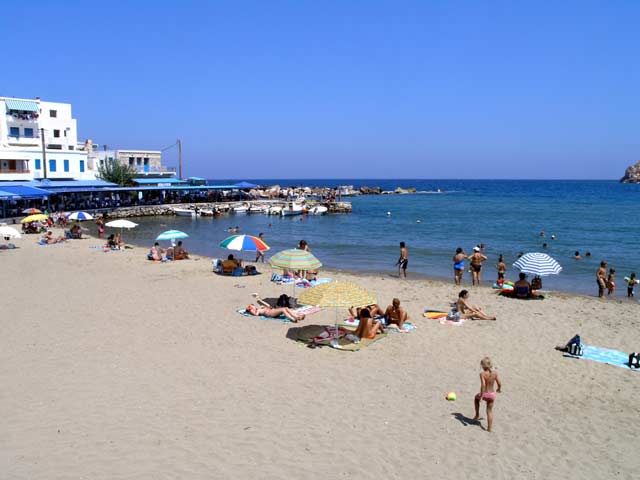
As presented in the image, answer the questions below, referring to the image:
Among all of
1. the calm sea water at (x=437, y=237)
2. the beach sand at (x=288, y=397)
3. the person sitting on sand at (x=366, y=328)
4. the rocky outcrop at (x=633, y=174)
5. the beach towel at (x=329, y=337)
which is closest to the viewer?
the beach sand at (x=288, y=397)

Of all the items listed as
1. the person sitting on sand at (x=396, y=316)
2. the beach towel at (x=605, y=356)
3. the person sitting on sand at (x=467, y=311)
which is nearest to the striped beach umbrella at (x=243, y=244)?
the person sitting on sand at (x=396, y=316)

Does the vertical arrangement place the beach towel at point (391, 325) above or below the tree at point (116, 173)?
below

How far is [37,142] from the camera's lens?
5081 centimetres

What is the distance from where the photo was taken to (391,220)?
171 feet

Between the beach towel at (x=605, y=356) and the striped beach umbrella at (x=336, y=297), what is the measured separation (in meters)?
4.35

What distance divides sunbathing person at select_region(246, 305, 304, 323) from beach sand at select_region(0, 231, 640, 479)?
31cm

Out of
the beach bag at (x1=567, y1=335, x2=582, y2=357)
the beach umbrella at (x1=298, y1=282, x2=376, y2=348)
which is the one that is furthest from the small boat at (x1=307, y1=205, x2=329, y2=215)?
the beach bag at (x1=567, y1=335, x2=582, y2=357)

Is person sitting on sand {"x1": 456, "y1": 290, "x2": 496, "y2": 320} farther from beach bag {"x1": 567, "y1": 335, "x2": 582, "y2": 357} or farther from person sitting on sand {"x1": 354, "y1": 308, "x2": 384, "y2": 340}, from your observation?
person sitting on sand {"x1": 354, "y1": 308, "x2": 384, "y2": 340}

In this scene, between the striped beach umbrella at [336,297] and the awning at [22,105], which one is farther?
the awning at [22,105]

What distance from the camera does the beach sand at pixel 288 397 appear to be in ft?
21.2

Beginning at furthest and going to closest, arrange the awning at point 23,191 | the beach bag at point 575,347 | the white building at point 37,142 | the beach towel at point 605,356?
1. the white building at point 37,142
2. the awning at point 23,191
3. the beach bag at point 575,347
4. the beach towel at point 605,356

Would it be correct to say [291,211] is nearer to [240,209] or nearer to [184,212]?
[240,209]

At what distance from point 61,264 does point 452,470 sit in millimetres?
18505

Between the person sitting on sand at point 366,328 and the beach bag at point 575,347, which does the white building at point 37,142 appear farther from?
the beach bag at point 575,347
